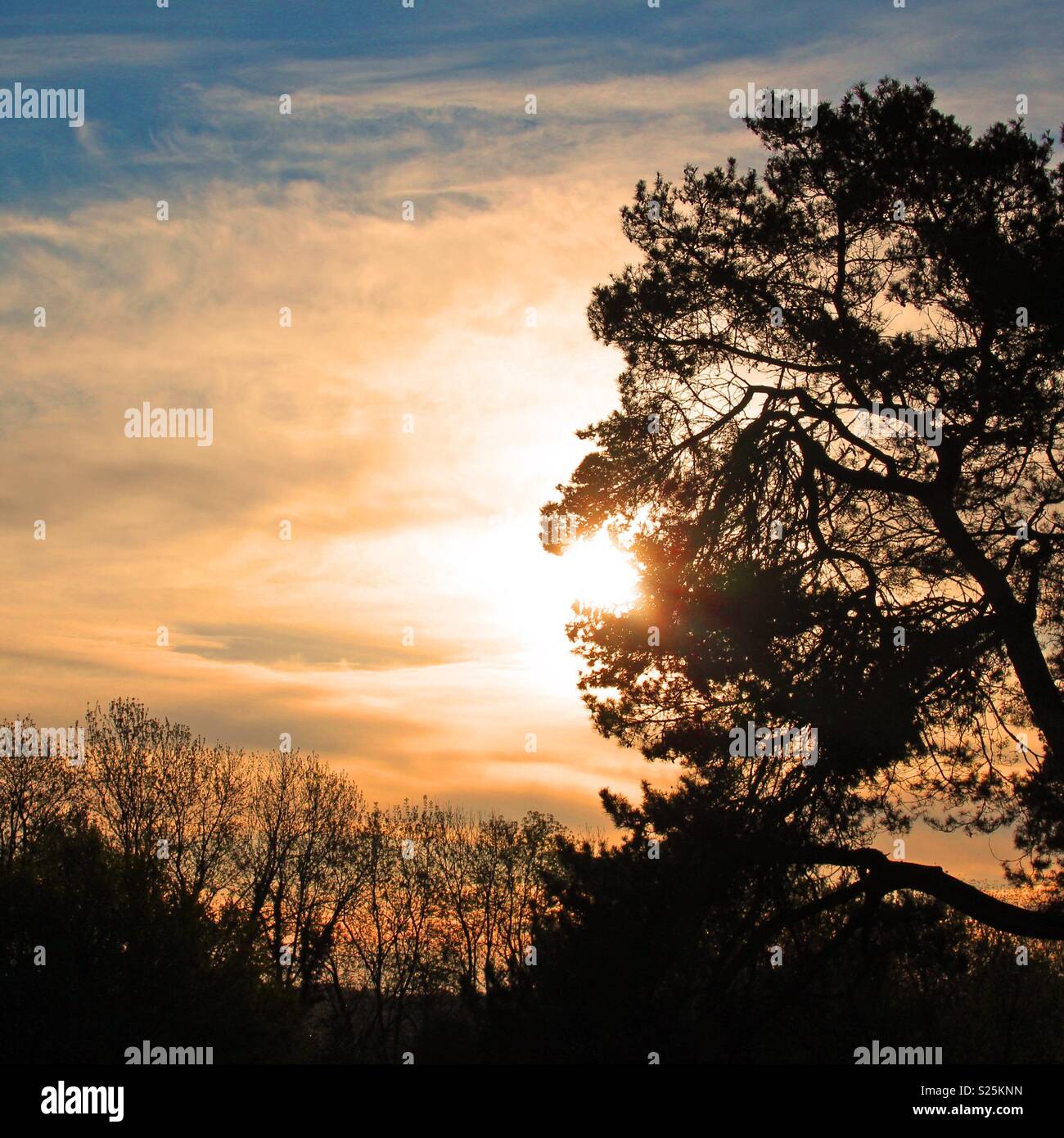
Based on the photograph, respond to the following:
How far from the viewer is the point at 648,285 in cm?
1245

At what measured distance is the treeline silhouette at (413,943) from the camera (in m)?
9.86

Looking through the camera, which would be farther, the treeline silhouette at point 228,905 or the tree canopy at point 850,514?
the treeline silhouette at point 228,905

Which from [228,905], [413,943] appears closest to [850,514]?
[228,905]

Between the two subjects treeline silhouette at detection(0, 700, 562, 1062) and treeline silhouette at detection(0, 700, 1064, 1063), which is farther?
treeline silhouette at detection(0, 700, 562, 1062)

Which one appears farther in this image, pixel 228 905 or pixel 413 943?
pixel 413 943

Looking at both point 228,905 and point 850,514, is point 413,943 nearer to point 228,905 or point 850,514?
point 228,905

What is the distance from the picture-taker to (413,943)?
45.5 meters

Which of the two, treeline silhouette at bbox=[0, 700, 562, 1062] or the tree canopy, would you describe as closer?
the tree canopy

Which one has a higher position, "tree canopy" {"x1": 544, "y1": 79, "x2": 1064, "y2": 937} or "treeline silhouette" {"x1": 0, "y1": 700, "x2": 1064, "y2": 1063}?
"tree canopy" {"x1": 544, "y1": 79, "x2": 1064, "y2": 937}

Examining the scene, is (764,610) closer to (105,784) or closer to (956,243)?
(956,243)

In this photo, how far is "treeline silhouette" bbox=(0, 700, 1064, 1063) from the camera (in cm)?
986

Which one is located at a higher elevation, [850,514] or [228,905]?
[850,514]
